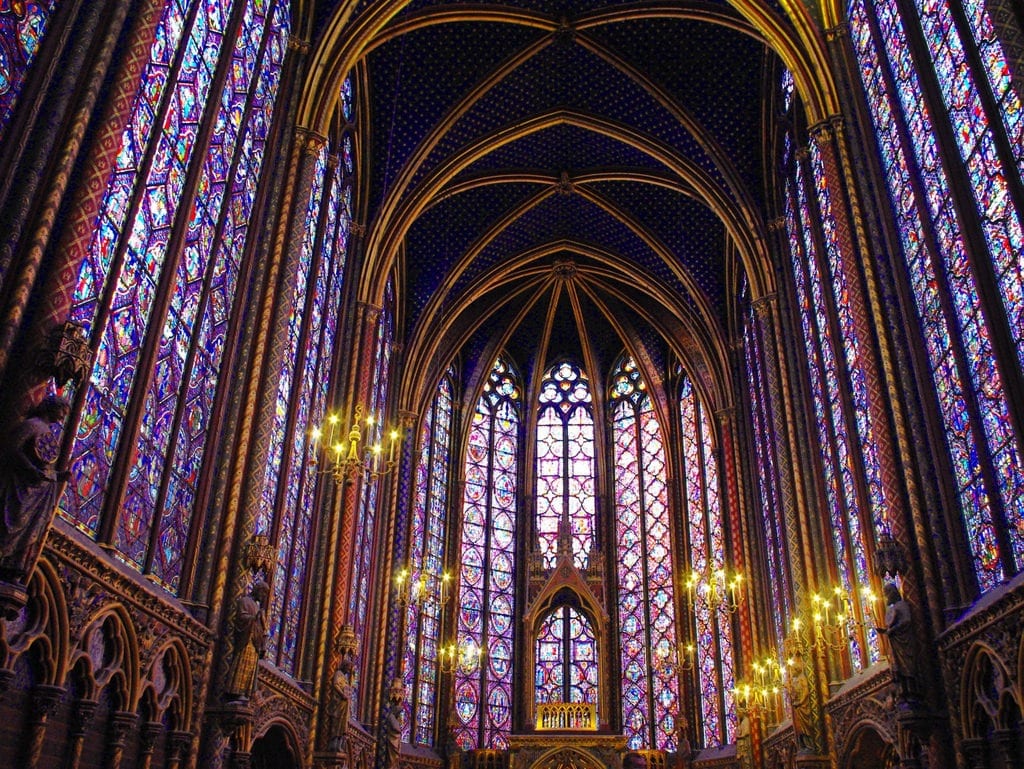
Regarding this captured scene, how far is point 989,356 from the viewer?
1107cm

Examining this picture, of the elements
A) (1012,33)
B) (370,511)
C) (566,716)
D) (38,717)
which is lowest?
(38,717)

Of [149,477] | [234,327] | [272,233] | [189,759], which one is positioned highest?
[272,233]

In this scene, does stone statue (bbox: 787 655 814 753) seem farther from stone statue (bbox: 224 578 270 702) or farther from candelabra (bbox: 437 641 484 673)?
candelabra (bbox: 437 641 484 673)

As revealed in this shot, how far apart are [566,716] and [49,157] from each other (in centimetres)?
2129

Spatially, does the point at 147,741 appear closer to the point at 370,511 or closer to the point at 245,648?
the point at 245,648

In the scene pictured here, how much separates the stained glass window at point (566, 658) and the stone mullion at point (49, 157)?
22152mm

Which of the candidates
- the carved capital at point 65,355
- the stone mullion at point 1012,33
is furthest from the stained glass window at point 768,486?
the carved capital at point 65,355

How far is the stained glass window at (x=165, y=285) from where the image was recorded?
32.5 ft

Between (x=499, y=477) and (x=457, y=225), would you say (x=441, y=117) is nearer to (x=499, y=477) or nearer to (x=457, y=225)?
(x=457, y=225)

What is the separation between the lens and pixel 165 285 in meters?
11.2

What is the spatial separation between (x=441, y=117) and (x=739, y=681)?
15513 millimetres

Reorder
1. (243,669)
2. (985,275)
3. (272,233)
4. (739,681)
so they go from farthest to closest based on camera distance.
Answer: (739,681) < (272,233) < (243,669) < (985,275)

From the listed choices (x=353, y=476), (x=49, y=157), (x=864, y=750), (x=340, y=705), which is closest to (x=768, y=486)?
(x=864, y=750)

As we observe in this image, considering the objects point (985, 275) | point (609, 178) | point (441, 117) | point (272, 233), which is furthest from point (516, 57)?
point (985, 275)
